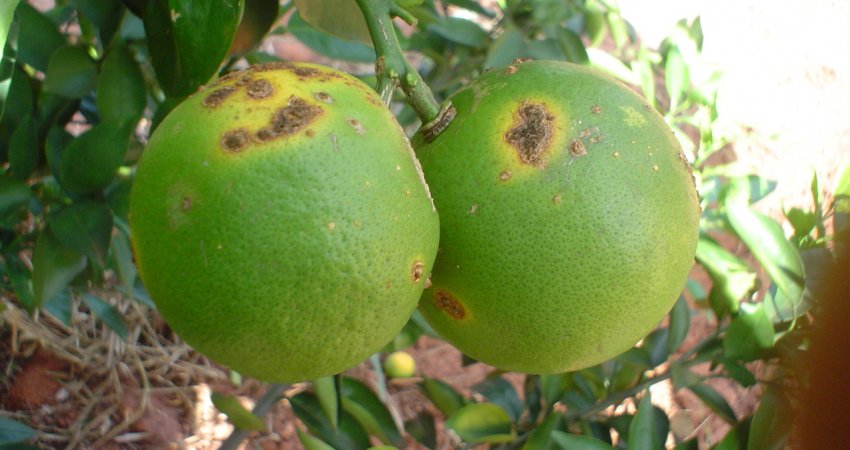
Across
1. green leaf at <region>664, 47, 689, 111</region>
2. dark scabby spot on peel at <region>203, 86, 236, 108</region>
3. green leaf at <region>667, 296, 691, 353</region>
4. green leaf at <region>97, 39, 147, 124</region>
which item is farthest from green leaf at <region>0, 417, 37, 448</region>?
green leaf at <region>664, 47, 689, 111</region>

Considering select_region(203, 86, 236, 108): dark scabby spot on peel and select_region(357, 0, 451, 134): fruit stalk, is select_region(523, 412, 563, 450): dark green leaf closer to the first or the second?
select_region(357, 0, 451, 134): fruit stalk

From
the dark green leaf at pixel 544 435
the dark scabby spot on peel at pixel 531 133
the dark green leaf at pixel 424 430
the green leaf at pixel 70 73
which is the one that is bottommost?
the dark green leaf at pixel 424 430

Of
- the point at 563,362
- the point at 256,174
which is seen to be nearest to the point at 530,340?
the point at 563,362

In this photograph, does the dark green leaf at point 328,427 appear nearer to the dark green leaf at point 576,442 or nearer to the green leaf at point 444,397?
the green leaf at point 444,397

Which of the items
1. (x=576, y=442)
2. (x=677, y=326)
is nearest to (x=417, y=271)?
(x=576, y=442)

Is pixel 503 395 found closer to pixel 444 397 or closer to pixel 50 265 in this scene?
pixel 444 397

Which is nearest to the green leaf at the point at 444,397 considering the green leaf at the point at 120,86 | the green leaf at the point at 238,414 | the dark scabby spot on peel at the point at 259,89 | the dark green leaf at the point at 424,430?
the dark green leaf at the point at 424,430

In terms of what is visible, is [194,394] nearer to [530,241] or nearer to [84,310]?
[84,310]
